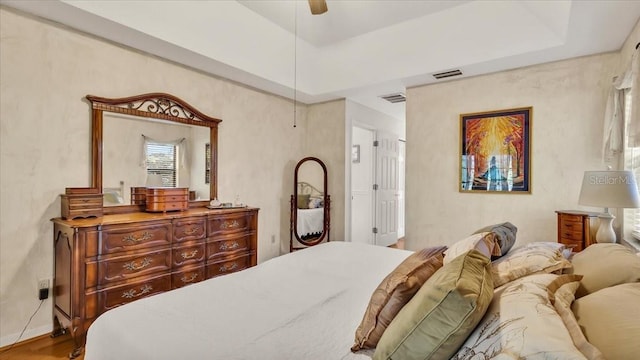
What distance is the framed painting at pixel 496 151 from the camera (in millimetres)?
3303

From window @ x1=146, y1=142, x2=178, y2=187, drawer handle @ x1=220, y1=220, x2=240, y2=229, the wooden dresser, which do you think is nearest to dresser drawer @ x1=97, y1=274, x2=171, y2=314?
the wooden dresser

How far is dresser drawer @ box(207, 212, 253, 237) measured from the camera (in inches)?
121

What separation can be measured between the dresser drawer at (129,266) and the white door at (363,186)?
2.97 m

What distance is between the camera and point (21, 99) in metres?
2.36

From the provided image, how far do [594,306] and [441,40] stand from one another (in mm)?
3120

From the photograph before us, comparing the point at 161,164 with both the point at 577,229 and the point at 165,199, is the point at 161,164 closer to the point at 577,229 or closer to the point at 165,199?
the point at 165,199

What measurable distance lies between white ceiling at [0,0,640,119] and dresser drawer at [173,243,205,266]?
1.89 metres

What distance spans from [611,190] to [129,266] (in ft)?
11.7

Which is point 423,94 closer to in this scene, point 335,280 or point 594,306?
point 335,280

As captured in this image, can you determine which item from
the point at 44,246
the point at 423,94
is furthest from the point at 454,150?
the point at 44,246

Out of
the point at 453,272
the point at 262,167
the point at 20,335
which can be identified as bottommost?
the point at 20,335

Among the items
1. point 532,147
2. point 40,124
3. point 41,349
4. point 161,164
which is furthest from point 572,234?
point 40,124

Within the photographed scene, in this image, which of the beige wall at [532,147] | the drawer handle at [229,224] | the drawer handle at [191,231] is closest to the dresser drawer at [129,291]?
the drawer handle at [191,231]

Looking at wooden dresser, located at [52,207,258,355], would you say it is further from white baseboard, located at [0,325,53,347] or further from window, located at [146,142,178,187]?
window, located at [146,142,178,187]
